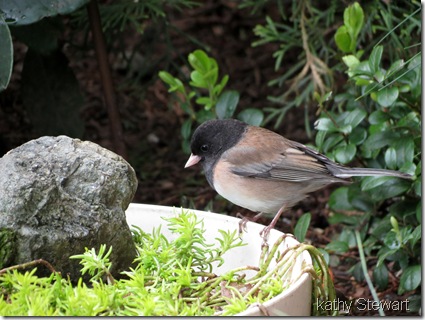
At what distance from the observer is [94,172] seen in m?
2.17

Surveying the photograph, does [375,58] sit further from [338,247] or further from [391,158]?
[338,247]

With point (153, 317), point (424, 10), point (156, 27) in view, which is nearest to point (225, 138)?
point (424, 10)

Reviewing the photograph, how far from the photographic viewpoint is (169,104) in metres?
4.37

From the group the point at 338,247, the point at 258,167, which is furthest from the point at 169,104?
the point at 338,247

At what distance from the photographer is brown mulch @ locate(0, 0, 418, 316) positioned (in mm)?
4211

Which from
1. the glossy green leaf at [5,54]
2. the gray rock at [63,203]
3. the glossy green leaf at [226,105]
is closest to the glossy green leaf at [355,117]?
the glossy green leaf at [226,105]

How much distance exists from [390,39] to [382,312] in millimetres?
1623

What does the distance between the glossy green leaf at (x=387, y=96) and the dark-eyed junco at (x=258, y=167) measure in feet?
0.91

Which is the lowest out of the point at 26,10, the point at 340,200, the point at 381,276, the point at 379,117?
the point at 381,276

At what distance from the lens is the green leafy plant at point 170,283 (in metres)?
1.84

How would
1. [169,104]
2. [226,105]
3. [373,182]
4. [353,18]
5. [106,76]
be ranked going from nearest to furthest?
1. [373,182]
2. [353,18]
3. [226,105]
4. [106,76]
5. [169,104]

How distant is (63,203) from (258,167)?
1.13 meters

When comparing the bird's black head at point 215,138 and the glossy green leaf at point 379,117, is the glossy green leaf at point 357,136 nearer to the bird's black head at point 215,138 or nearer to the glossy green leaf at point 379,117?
the glossy green leaf at point 379,117

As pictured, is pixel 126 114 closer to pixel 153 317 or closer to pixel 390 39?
pixel 390 39
